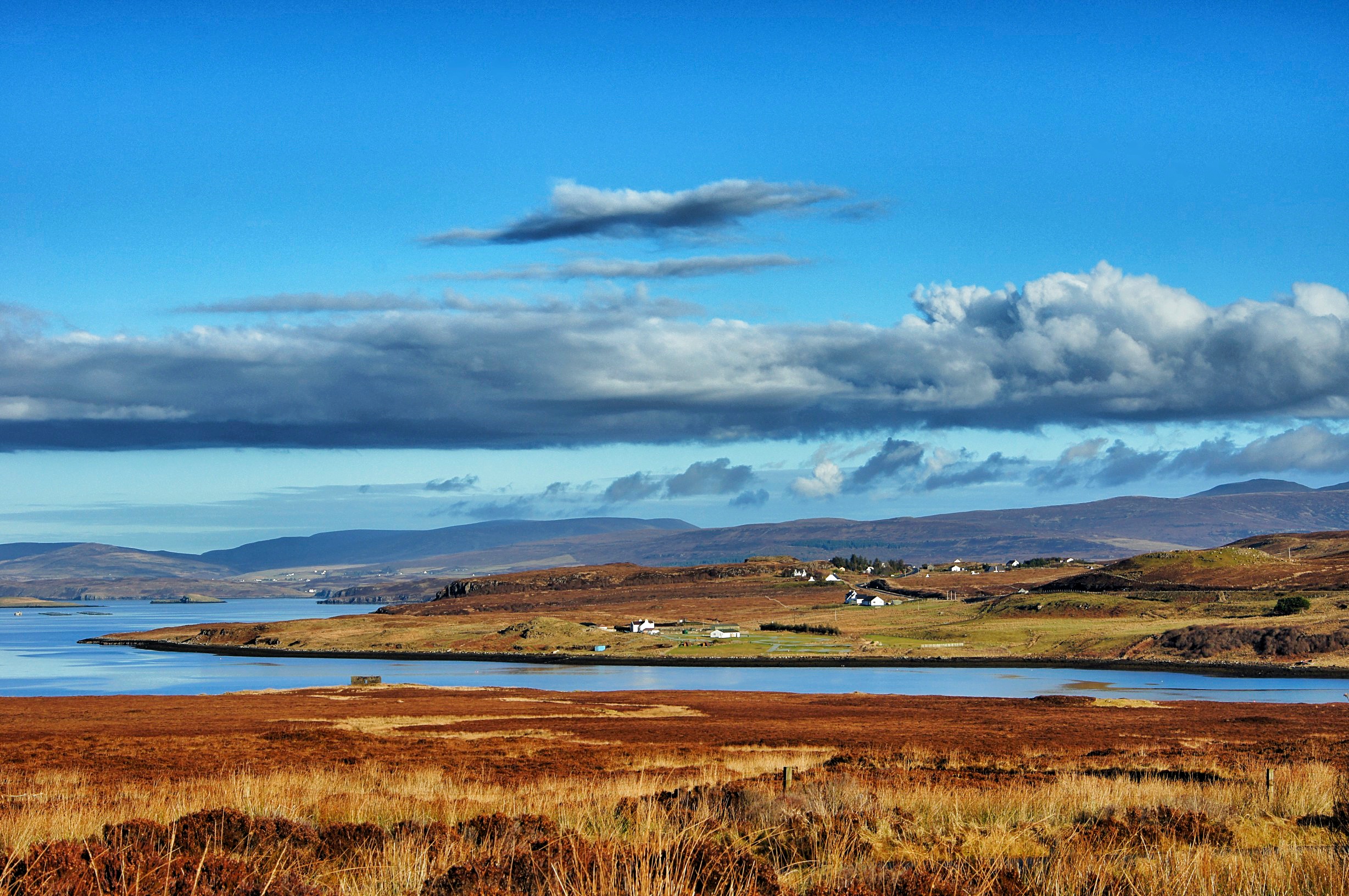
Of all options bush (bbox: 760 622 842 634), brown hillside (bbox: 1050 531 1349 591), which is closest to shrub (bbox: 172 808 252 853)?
bush (bbox: 760 622 842 634)

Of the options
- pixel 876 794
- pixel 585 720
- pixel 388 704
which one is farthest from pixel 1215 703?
pixel 876 794

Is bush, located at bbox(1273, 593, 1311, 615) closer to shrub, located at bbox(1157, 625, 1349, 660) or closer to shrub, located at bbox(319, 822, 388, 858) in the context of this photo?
shrub, located at bbox(1157, 625, 1349, 660)

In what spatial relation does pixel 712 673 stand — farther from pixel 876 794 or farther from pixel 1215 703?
pixel 876 794

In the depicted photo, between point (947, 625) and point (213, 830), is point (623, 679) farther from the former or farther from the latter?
point (213, 830)

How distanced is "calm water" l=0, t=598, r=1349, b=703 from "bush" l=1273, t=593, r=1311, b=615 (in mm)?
25566

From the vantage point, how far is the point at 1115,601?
12912 cm

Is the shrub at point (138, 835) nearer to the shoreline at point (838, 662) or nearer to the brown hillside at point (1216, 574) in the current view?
the shoreline at point (838, 662)

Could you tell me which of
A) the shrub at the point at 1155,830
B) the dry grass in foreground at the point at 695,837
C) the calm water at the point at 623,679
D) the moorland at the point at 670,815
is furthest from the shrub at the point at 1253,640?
the shrub at the point at 1155,830

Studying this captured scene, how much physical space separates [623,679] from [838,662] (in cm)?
2227

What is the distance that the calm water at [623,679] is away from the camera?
73938 millimetres

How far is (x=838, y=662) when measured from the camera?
101 metres

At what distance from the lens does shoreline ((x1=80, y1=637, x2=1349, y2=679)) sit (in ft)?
287

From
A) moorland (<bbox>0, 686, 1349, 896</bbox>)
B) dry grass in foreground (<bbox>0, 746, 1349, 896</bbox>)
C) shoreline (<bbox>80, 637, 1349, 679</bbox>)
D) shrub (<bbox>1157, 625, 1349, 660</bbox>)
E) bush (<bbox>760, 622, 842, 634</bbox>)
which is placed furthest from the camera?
bush (<bbox>760, 622, 842, 634</bbox>)

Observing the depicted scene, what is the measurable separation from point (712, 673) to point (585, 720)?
50.1 m
